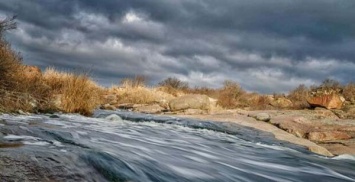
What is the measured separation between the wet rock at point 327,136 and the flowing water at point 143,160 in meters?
1.71

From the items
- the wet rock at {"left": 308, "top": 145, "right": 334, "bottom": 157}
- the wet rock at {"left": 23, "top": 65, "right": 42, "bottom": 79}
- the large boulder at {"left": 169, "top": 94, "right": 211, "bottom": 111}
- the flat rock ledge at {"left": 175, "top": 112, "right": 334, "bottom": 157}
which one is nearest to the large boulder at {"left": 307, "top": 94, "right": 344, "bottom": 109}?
the large boulder at {"left": 169, "top": 94, "right": 211, "bottom": 111}

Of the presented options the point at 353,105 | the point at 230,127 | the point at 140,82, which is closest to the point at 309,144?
the point at 230,127

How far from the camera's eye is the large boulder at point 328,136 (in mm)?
11625

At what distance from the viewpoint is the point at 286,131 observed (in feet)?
41.4

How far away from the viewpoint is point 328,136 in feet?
38.3

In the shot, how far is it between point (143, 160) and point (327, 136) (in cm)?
802

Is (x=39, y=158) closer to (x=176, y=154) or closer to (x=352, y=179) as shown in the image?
(x=176, y=154)

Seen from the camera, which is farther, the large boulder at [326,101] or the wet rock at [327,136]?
the large boulder at [326,101]

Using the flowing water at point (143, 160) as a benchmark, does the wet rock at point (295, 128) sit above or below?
above

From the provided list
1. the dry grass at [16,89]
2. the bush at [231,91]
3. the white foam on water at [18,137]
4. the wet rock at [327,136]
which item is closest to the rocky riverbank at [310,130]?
the wet rock at [327,136]

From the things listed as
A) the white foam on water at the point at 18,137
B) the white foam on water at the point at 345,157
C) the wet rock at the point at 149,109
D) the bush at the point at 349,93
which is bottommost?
the white foam on water at the point at 18,137

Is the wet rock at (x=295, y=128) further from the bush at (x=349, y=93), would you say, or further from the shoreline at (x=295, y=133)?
the bush at (x=349, y=93)

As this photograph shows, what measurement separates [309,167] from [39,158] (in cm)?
508

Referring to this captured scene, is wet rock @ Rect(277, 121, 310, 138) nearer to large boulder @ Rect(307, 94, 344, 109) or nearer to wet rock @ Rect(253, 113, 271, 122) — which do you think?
wet rock @ Rect(253, 113, 271, 122)
